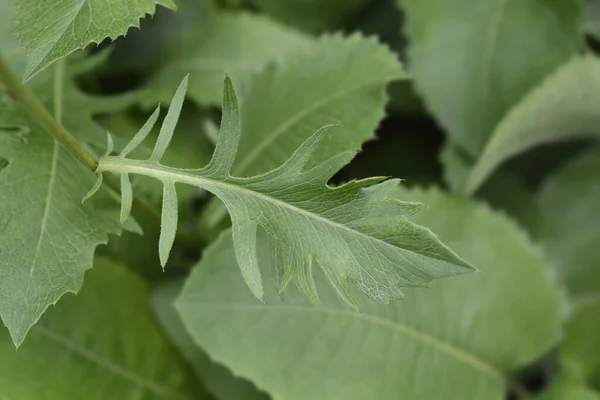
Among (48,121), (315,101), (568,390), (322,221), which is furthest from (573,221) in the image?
(48,121)

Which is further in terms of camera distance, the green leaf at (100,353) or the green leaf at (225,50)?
the green leaf at (225,50)

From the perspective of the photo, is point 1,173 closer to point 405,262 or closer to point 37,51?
point 37,51

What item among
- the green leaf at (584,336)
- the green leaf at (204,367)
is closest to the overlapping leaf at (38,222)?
Result: the green leaf at (204,367)

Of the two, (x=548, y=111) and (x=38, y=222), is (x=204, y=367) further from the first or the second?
(x=548, y=111)

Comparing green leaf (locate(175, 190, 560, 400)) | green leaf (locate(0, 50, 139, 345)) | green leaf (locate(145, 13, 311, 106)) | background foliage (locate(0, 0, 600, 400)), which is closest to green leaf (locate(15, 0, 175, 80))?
background foliage (locate(0, 0, 600, 400))

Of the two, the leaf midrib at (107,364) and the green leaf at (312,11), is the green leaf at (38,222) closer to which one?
the leaf midrib at (107,364)

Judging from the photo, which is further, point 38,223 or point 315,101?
point 315,101
